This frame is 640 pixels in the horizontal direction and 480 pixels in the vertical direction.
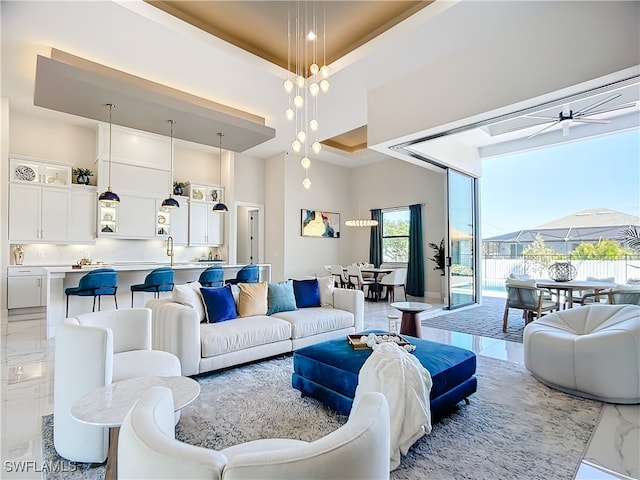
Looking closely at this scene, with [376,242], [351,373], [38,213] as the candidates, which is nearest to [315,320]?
[351,373]

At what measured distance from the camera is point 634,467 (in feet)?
6.29

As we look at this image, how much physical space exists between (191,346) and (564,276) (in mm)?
5459

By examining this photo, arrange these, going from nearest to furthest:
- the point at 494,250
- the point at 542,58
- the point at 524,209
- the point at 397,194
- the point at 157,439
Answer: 1. the point at 157,439
2. the point at 542,58
3. the point at 524,209
4. the point at 494,250
5. the point at 397,194

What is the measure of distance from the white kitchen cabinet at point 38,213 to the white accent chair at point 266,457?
7175mm

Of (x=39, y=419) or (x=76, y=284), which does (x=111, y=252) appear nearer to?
(x=76, y=284)

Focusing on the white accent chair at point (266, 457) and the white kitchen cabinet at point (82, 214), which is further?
the white kitchen cabinet at point (82, 214)

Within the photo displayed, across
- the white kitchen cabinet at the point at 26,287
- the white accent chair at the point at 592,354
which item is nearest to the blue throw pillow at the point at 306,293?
the white accent chair at the point at 592,354

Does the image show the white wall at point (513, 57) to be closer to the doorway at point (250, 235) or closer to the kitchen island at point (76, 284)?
the kitchen island at point (76, 284)

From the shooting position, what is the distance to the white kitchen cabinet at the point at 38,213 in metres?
6.06

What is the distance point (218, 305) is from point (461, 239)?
5.53 m

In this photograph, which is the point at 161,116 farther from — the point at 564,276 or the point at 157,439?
the point at 564,276

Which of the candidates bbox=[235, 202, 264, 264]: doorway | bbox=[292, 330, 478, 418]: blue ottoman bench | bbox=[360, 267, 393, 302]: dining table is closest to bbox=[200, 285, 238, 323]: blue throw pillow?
bbox=[292, 330, 478, 418]: blue ottoman bench

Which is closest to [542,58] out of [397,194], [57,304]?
[397,194]

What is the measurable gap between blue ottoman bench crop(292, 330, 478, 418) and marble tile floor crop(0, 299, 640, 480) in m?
0.78
